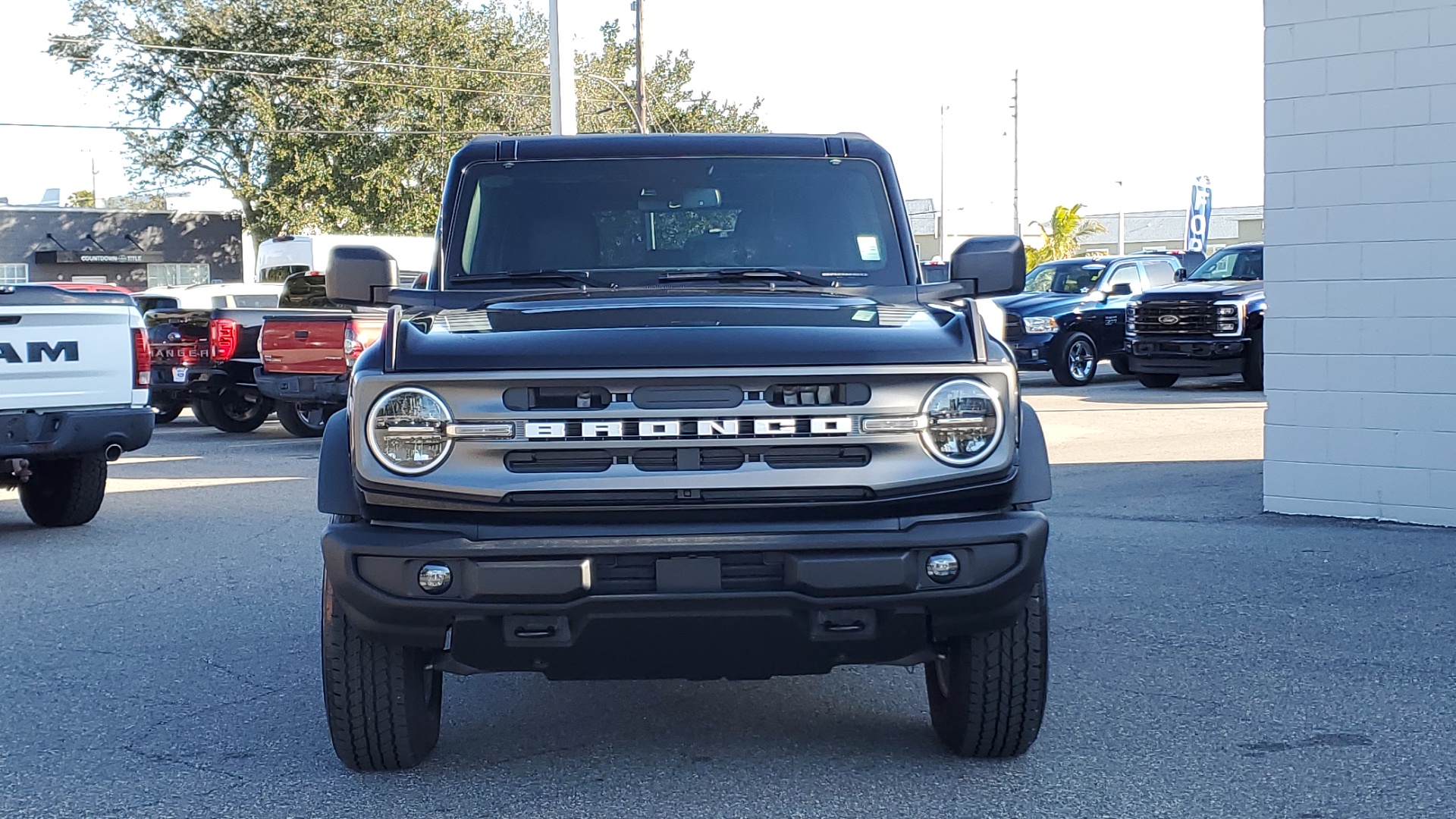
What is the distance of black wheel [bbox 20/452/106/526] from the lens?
10352mm

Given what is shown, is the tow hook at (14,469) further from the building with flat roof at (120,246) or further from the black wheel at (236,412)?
the building with flat roof at (120,246)

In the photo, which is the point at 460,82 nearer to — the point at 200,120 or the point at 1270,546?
the point at 200,120

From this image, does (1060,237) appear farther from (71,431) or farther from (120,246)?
(71,431)

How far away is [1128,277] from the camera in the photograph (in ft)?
79.9

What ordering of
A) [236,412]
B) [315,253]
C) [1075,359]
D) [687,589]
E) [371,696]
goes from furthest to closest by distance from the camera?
[315,253] → [1075,359] → [236,412] → [371,696] → [687,589]

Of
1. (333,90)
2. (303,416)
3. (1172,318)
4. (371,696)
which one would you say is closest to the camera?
(371,696)

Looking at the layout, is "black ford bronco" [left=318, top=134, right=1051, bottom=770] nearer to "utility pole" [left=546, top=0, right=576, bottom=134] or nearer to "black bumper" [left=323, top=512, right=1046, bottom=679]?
"black bumper" [left=323, top=512, right=1046, bottom=679]

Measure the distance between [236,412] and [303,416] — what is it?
2.02 m

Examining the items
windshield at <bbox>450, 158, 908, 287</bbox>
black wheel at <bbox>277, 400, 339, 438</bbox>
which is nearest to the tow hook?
windshield at <bbox>450, 158, 908, 287</bbox>

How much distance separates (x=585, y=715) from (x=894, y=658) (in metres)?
1.51

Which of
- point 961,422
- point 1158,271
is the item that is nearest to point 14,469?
point 961,422

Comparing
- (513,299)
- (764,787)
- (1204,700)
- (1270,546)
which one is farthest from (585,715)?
(1270,546)

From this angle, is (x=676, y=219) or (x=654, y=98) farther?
(x=654, y=98)

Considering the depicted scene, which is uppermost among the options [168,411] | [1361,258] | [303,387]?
[1361,258]
